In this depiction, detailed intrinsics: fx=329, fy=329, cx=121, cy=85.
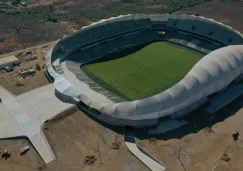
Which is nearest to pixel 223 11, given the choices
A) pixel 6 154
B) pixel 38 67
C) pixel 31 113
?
pixel 38 67

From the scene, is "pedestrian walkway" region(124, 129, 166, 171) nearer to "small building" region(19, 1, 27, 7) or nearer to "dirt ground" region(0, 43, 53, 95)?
"dirt ground" region(0, 43, 53, 95)

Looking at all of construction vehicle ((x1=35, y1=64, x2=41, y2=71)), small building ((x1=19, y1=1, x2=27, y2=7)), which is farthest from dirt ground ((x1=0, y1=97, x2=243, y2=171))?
small building ((x1=19, y1=1, x2=27, y2=7))

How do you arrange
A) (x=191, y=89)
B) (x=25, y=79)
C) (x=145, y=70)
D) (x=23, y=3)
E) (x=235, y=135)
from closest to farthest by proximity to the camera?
(x=235, y=135), (x=191, y=89), (x=25, y=79), (x=145, y=70), (x=23, y=3)

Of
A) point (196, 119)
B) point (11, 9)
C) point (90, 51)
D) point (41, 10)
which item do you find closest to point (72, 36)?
point (90, 51)

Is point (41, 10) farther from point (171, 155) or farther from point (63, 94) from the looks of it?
point (171, 155)

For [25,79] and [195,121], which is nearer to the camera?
[195,121]

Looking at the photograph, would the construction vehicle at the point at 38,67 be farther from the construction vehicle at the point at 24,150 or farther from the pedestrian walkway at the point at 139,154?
the pedestrian walkway at the point at 139,154

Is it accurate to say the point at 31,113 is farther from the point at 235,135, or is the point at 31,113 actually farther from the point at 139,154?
the point at 235,135
